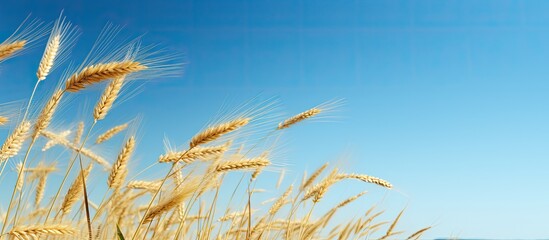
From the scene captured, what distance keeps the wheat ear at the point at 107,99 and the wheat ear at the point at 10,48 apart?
0.51 meters

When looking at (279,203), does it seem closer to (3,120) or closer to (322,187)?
(322,187)

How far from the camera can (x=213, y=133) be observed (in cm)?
309

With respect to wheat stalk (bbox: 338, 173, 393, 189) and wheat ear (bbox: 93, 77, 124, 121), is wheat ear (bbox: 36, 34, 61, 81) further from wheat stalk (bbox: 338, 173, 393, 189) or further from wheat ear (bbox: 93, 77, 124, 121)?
wheat stalk (bbox: 338, 173, 393, 189)

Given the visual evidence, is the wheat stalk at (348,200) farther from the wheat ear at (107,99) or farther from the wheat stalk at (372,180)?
the wheat ear at (107,99)

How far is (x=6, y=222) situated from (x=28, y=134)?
0.46 meters

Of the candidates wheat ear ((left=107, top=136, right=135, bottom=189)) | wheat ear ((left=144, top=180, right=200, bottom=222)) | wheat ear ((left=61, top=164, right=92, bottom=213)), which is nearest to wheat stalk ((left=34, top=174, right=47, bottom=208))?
wheat ear ((left=61, top=164, right=92, bottom=213))

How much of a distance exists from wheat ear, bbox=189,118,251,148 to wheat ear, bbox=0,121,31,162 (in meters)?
0.85

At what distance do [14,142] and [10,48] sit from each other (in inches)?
21.1

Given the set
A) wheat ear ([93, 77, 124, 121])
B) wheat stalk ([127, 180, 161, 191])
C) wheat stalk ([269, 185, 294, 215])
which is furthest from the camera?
wheat stalk ([269, 185, 294, 215])

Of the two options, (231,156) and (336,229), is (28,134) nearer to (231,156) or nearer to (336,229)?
(231,156)

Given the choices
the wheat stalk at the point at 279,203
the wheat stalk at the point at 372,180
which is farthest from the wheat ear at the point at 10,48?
the wheat stalk at the point at 372,180

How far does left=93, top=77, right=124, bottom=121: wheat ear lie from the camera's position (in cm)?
322

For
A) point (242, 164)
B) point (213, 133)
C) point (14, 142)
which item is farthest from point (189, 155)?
point (14, 142)

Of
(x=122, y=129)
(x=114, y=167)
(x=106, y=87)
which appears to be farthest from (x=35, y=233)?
(x=122, y=129)
